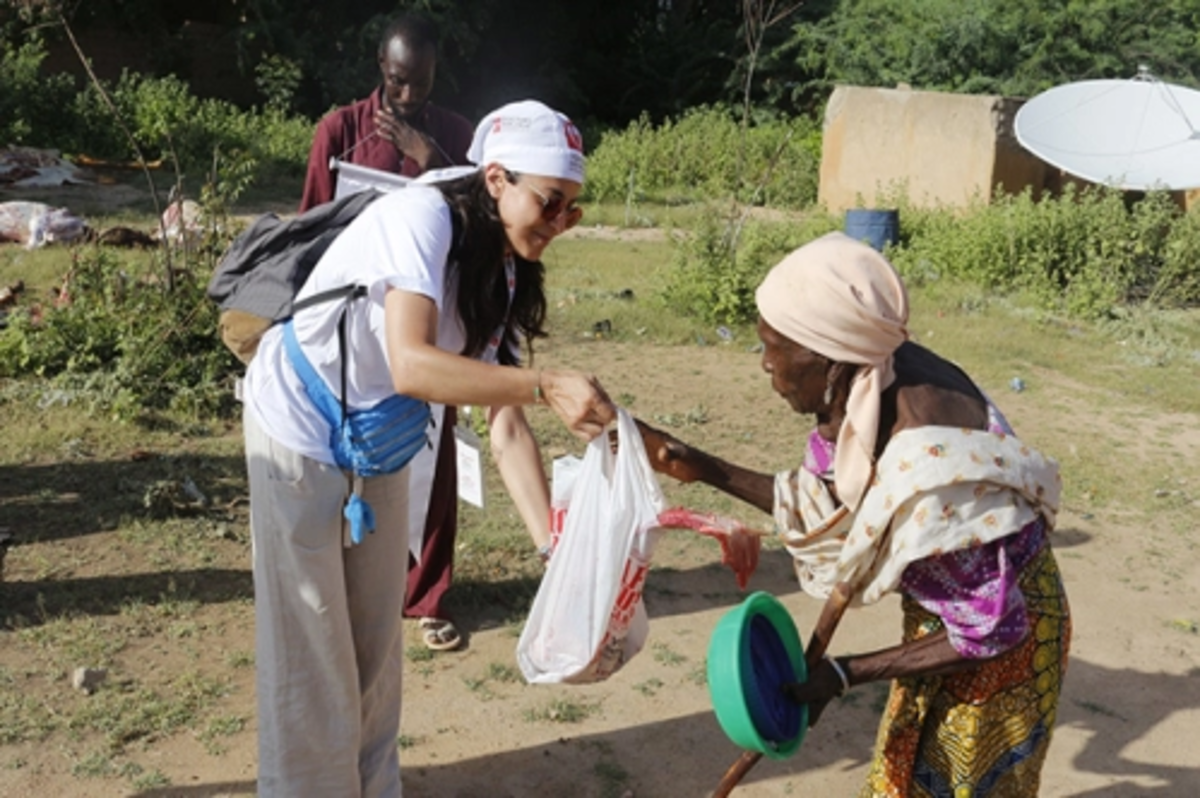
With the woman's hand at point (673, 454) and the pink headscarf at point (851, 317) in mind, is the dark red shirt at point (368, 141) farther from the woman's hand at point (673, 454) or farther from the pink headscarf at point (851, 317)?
the pink headscarf at point (851, 317)

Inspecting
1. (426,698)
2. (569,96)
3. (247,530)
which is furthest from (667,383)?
(569,96)

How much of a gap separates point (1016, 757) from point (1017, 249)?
9017 mm

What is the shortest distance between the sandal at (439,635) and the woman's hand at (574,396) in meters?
2.01

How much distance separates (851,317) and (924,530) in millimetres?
407

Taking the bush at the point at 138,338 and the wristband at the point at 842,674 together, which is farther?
the bush at the point at 138,338

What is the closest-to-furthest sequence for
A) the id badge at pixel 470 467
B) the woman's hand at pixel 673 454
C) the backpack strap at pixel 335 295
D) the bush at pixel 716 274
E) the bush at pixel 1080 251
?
the backpack strap at pixel 335 295
the woman's hand at pixel 673 454
the id badge at pixel 470 467
the bush at pixel 716 274
the bush at pixel 1080 251

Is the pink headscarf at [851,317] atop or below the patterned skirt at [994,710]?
atop

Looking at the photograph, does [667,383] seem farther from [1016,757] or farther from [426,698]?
[1016,757]

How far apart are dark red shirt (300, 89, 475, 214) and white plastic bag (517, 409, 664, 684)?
194 cm

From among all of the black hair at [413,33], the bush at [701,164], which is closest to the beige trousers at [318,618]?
the black hair at [413,33]

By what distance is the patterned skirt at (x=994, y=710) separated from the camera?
99.0 inches

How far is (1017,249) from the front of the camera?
10914 millimetres

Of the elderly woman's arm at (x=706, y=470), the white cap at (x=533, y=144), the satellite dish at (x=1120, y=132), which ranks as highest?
the white cap at (x=533, y=144)

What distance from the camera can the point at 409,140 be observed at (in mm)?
4426
